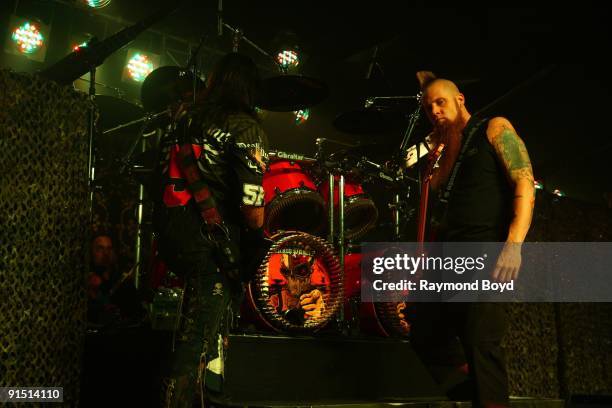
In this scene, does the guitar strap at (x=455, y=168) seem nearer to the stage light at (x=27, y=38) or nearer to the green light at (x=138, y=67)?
the green light at (x=138, y=67)

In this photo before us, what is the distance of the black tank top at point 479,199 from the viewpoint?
105 inches

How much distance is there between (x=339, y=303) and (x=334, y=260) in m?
0.37

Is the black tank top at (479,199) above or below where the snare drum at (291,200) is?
below

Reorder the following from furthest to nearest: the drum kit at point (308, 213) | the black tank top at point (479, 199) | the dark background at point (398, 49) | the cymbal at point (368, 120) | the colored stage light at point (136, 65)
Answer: the colored stage light at point (136, 65) < the dark background at point (398, 49) < the cymbal at point (368, 120) < the drum kit at point (308, 213) < the black tank top at point (479, 199)

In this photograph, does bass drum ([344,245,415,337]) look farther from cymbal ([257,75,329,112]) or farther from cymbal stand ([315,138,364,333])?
cymbal ([257,75,329,112])

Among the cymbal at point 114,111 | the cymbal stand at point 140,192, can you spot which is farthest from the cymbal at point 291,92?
the cymbal at point 114,111

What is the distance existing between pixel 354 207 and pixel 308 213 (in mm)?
490

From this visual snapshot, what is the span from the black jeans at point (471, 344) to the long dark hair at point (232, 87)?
1.28m

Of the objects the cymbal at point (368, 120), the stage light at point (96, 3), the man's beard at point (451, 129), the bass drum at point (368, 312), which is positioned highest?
the stage light at point (96, 3)

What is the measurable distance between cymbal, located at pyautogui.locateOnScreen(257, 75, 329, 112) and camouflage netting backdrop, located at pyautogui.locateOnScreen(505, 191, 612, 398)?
2.44 meters

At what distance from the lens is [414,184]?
668cm

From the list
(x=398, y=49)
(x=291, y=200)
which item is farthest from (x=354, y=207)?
(x=398, y=49)

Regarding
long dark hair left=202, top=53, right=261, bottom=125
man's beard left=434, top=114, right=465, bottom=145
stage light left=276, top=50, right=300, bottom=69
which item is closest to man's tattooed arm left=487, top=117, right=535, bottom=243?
man's beard left=434, top=114, right=465, bottom=145

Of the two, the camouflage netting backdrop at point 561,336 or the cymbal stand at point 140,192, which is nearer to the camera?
the camouflage netting backdrop at point 561,336
